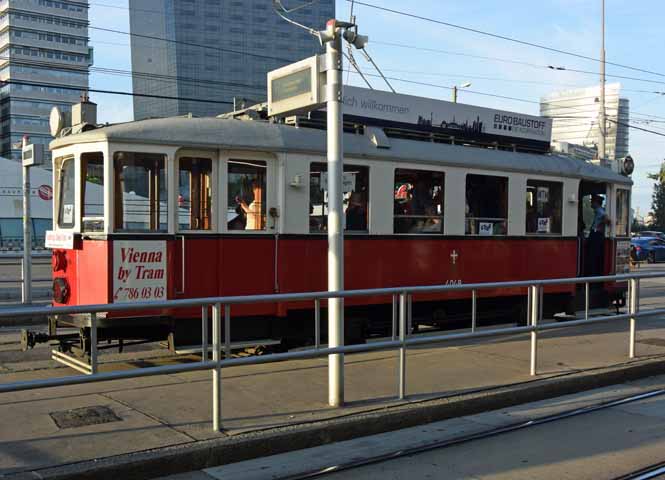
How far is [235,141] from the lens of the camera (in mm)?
8508

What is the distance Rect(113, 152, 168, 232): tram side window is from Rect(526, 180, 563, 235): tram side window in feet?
21.2

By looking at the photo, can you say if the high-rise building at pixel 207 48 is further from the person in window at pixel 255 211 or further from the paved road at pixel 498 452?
the paved road at pixel 498 452

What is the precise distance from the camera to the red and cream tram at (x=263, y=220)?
7992mm

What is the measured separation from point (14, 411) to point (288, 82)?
3912 millimetres

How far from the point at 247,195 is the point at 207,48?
33149 millimetres

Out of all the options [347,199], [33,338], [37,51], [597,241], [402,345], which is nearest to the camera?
[402,345]

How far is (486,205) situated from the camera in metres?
11.0

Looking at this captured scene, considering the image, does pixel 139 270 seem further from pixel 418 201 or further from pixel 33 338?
pixel 418 201

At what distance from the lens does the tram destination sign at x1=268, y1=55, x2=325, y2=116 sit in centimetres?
633

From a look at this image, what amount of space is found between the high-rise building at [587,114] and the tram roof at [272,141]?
84.4 feet

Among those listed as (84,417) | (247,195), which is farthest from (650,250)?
(84,417)

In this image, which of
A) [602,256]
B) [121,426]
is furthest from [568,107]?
[121,426]

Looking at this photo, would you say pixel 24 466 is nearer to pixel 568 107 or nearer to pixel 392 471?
pixel 392 471

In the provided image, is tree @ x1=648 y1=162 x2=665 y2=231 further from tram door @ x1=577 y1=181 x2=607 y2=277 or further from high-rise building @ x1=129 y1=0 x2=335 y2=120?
tram door @ x1=577 y1=181 x2=607 y2=277
